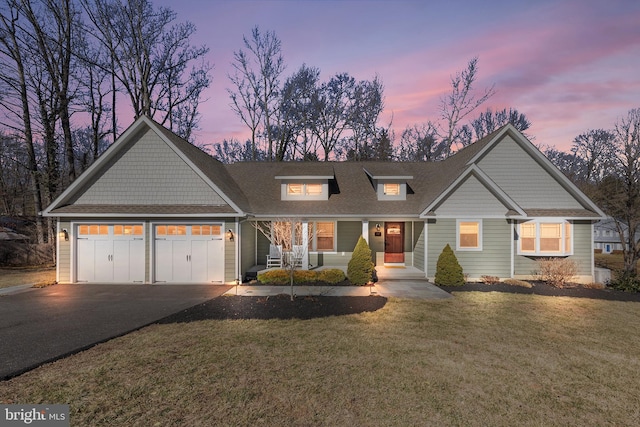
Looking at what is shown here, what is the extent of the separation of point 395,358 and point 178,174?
39.3 feet

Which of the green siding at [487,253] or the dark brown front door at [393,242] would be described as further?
the dark brown front door at [393,242]

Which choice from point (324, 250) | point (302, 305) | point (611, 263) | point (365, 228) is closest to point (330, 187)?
point (324, 250)

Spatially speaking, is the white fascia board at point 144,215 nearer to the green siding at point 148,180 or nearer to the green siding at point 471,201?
the green siding at point 148,180

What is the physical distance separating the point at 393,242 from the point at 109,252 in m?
13.8

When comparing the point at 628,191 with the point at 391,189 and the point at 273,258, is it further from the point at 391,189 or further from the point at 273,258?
the point at 273,258

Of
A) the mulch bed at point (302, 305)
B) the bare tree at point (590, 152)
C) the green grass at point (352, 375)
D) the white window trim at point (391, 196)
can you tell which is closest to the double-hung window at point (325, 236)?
the white window trim at point (391, 196)

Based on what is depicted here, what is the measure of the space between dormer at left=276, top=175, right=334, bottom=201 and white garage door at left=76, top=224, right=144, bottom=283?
285 inches

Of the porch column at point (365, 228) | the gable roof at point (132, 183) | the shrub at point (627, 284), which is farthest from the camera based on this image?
the porch column at point (365, 228)

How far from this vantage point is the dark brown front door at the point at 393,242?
16750 mm

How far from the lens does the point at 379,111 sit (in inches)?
1310

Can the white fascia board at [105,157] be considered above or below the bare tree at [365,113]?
below

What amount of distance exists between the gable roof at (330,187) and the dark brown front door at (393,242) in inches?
54.4

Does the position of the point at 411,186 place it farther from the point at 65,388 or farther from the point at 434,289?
the point at 65,388

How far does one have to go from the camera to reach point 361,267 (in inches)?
513
